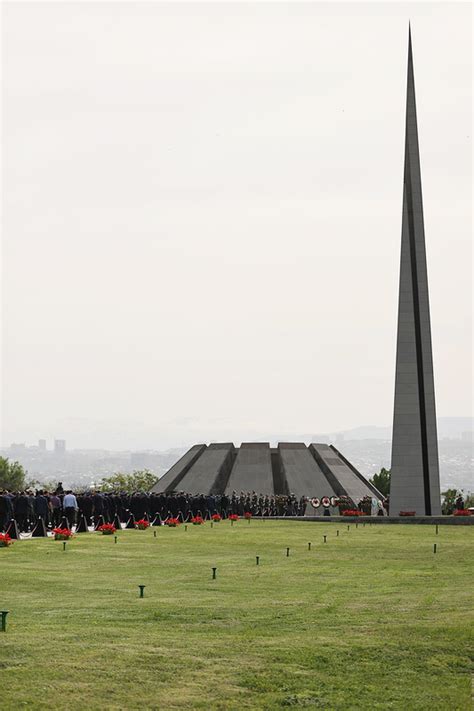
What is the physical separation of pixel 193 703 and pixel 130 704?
1.95ft

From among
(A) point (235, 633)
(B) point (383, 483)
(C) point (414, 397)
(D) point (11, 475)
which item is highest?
(C) point (414, 397)

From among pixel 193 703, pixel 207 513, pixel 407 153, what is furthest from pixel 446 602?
pixel 407 153

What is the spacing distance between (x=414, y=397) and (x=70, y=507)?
25.4 metres

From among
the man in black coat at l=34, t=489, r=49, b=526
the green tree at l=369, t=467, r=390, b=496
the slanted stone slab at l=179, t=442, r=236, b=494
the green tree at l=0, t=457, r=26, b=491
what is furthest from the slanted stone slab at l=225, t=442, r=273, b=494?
the man in black coat at l=34, t=489, r=49, b=526

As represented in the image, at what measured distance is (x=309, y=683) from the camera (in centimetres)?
1123

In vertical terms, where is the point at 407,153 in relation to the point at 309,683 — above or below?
above

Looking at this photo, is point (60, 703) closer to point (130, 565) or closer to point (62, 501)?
point (130, 565)

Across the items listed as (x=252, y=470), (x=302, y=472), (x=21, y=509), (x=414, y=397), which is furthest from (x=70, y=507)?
(x=252, y=470)

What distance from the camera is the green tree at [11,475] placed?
118 m

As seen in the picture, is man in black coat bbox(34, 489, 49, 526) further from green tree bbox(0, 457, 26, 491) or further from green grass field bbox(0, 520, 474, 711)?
green tree bbox(0, 457, 26, 491)

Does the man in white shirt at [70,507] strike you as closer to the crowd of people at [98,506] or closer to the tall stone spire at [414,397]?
the crowd of people at [98,506]

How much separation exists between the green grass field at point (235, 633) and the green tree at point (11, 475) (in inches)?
3787

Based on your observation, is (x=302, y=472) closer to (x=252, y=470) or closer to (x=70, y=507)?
(x=252, y=470)

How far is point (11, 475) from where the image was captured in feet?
394
